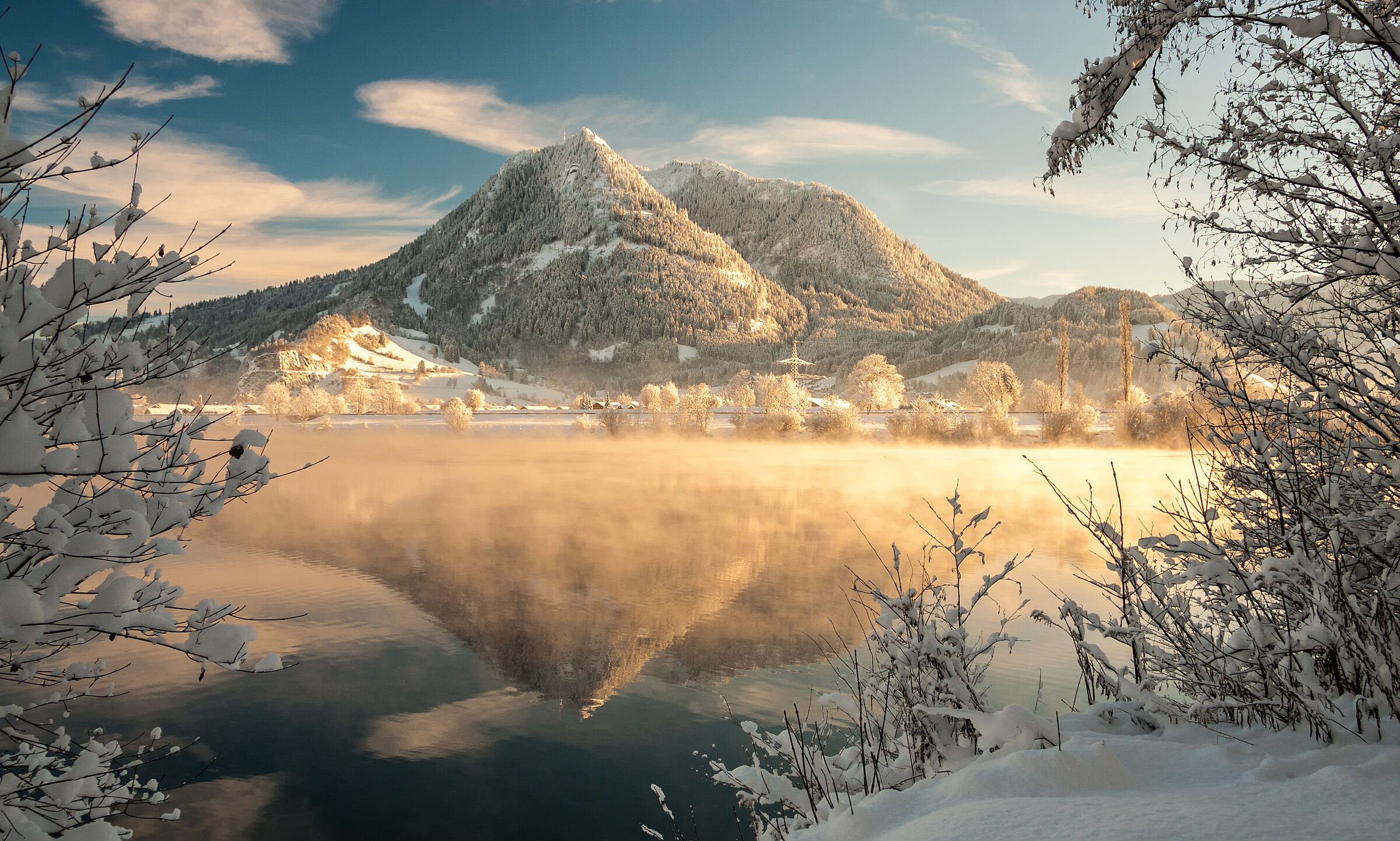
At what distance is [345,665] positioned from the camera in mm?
12156

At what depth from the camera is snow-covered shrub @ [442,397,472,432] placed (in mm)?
58000

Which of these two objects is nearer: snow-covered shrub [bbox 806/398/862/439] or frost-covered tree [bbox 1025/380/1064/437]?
frost-covered tree [bbox 1025/380/1064/437]

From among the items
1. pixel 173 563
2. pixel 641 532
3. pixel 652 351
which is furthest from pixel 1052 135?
pixel 652 351

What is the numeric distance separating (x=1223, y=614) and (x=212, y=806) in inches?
383

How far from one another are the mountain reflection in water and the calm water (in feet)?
0.37

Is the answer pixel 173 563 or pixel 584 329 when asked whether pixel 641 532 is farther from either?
pixel 584 329

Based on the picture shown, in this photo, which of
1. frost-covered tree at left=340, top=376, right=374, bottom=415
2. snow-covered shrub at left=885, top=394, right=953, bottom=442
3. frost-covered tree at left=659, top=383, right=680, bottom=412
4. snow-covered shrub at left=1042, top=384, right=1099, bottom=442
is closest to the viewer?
snow-covered shrub at left=1042, top=384, right=1099, bottom=442

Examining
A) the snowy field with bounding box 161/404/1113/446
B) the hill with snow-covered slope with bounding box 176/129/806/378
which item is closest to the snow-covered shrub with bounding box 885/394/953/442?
the snowy field with bounding box 161/404/1113/446

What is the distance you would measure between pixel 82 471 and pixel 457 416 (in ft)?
190

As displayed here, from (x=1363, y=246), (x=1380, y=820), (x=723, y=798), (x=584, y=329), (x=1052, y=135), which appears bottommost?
(x=723, y=798)

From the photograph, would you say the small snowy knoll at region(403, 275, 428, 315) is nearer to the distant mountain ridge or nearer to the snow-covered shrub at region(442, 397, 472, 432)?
the distant mountain ridge

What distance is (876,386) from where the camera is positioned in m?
61.0

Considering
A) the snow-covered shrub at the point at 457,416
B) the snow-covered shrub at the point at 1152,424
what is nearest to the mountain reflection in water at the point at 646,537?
the snow-covered shrub at the point at 1152,424

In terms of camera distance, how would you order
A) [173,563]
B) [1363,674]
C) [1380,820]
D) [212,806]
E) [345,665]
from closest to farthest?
1. [1380,820]
2. [1363,674]
3. [212,806]
4. [345,665]
5. [173,563]
